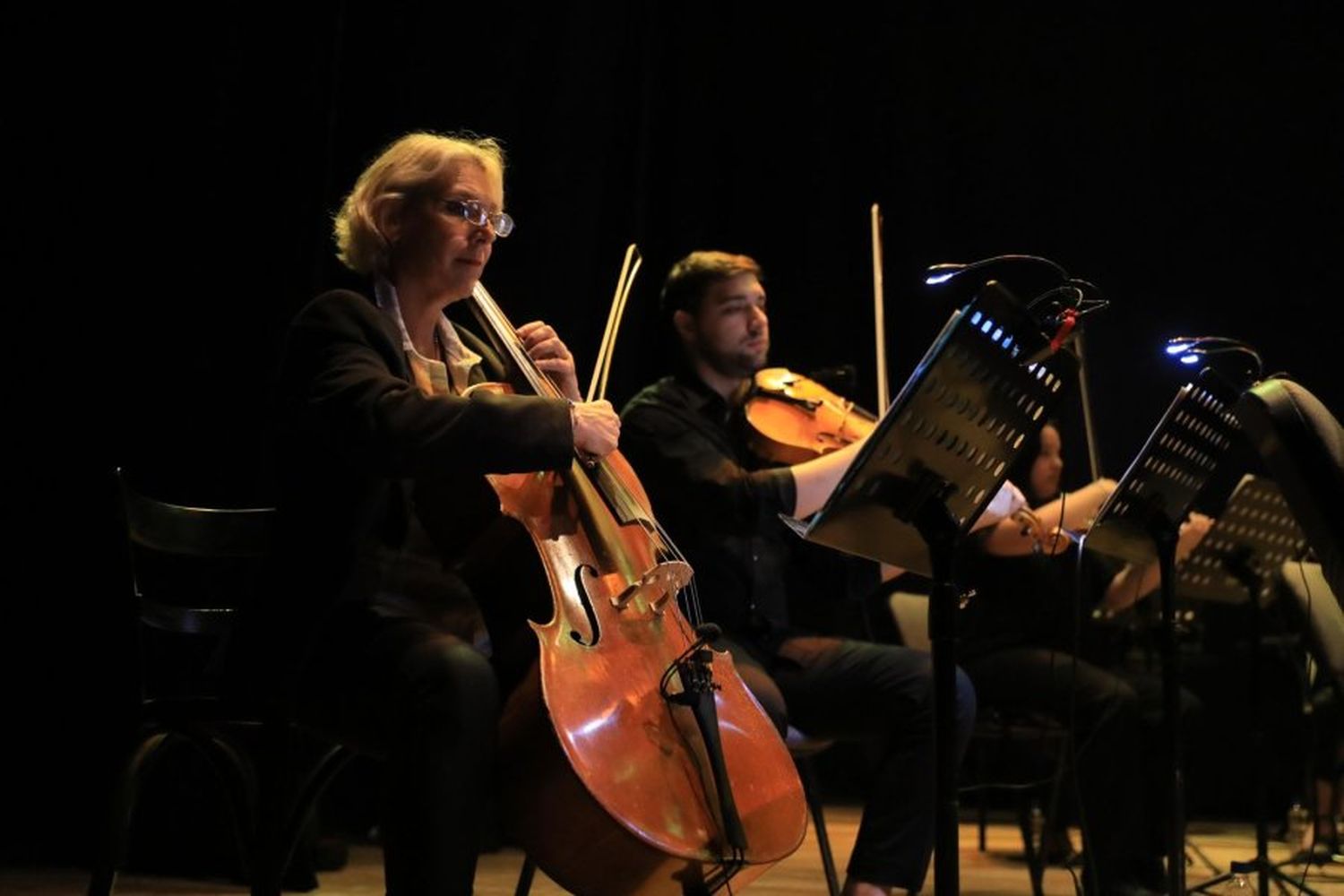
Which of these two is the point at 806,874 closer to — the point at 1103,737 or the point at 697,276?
the point at 1103,737

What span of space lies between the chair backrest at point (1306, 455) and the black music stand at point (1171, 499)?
78cm

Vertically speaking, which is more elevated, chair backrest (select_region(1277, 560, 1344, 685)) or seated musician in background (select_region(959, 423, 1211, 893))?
chair backrest (select_region(1277, 560, 1344, 685))

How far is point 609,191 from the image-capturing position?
4.75 metres

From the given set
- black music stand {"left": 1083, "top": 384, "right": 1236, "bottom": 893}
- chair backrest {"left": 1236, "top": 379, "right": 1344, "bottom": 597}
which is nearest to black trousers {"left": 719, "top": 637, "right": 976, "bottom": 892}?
black music stand {"left": 1083, "top": 384, "right": 1236, "bottom": 893}

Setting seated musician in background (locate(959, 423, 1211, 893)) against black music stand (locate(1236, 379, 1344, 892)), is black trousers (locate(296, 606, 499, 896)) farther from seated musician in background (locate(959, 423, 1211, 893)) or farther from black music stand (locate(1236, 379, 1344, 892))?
seated musician in background (locate(959, 423, 1211, 893))

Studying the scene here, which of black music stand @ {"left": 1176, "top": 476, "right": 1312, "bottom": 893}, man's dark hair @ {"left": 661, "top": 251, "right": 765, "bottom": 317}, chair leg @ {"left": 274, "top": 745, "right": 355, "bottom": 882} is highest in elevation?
man's dark hair @ {"left": 661, "top": 251, "right": 765, "bottom": 317}

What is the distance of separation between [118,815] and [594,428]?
0.92m

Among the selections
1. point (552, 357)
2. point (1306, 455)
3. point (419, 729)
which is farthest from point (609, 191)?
point (1306, 455)

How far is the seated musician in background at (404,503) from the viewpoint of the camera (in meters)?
1.91

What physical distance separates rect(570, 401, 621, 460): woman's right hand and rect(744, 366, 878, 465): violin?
41.8 inches

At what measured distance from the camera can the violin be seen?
10.4ft

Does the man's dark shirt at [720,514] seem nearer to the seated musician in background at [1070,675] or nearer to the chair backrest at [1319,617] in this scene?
the seated musician in background at [1070,675]

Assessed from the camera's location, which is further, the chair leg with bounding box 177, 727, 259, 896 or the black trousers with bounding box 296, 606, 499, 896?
the chair leg with bounding box 177, 727, 259, 896

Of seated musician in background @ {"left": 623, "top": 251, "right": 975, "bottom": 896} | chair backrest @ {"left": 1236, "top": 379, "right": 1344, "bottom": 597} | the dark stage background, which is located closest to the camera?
chair backrest @ {"left": 1236, "top": 379, "right": 1344, "bottom": 597}
